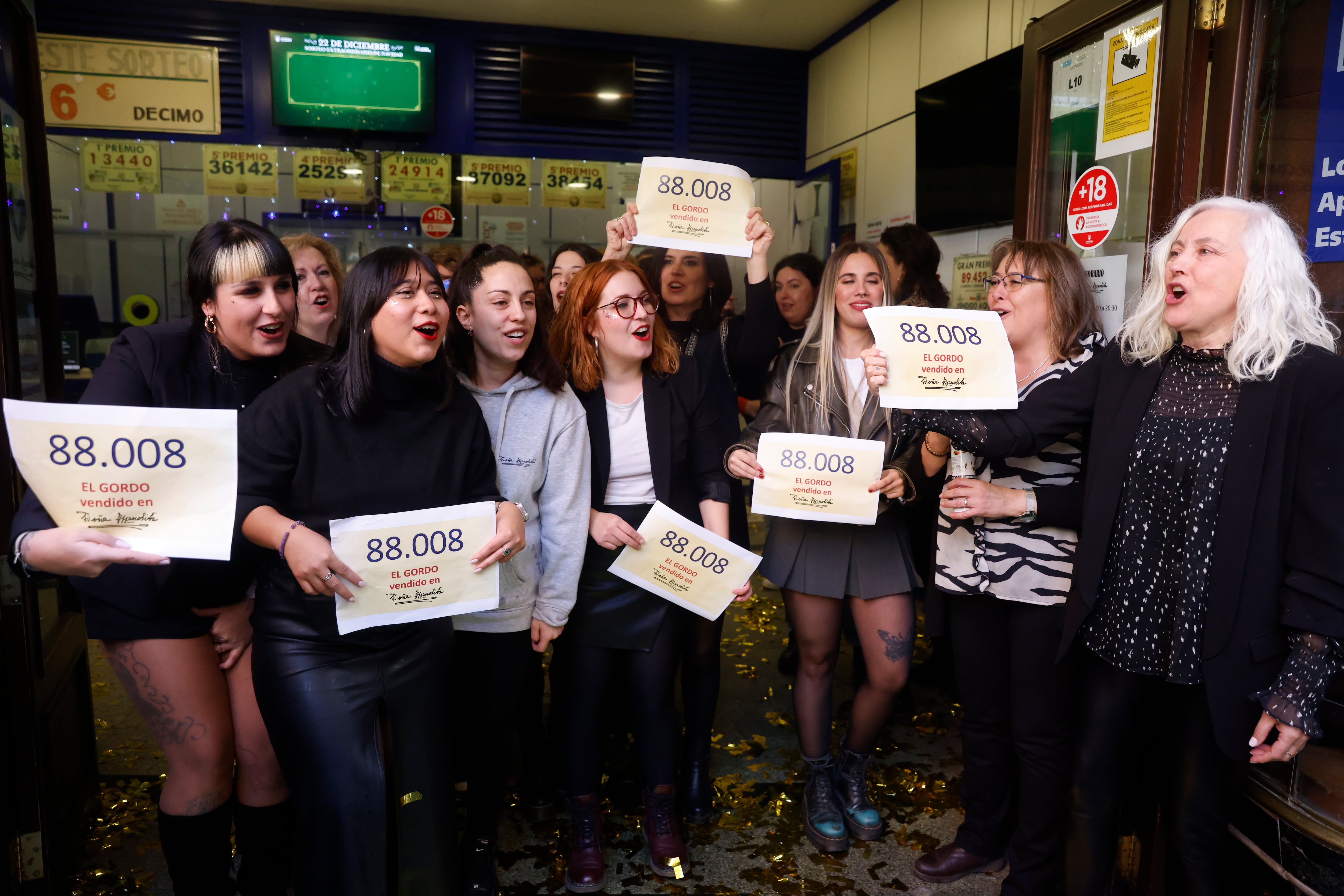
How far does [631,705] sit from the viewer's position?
8.27 feet

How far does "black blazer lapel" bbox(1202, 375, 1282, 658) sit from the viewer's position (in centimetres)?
166

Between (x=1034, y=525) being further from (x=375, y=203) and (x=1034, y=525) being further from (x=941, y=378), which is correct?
(x=375, y=203)

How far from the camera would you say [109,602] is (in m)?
1.85

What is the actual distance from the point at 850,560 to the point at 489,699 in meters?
1.09

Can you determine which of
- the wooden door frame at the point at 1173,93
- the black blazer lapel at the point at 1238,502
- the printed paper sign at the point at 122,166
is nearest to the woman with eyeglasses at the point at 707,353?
the wooden door frame at the point at 1173,93

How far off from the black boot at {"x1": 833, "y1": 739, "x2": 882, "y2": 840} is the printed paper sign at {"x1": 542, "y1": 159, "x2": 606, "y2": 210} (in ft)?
17.4

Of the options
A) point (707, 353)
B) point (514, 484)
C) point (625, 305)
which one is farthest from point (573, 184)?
point (514, 484)

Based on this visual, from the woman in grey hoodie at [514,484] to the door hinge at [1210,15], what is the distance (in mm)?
1819

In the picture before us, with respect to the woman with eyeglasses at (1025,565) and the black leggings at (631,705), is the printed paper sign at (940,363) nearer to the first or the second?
the woman with eyeglasses at (1025,565)

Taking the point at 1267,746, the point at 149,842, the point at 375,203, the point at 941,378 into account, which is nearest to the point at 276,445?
the point at 941,378

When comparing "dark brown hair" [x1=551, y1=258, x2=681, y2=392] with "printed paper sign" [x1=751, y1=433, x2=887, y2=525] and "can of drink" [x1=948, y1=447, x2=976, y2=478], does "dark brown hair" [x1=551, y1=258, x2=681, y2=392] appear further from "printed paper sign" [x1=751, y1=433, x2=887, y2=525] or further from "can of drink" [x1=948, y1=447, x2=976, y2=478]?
"can of drink" [x1=948, y1=447, x2=976, y2=478]

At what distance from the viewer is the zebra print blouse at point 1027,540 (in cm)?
215

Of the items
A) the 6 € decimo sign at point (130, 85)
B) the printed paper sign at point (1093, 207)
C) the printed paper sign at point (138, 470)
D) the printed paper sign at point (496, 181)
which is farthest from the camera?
the printed paper sign at point (496, 181)

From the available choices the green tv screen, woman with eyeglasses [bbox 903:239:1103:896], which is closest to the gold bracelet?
woman with eyeglasses [bbox 903:239:1103:896]
